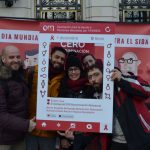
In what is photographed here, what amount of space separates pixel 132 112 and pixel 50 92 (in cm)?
77

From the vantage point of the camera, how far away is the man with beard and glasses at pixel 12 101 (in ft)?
12.5

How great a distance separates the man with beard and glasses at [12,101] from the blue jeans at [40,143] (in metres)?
0.14

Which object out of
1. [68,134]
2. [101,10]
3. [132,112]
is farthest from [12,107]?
[101,10]

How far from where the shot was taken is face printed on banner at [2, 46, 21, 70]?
12.9 feet

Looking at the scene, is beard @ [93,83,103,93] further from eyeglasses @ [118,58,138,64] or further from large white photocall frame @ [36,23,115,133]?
eyeglasses @ [118,58,138,64]

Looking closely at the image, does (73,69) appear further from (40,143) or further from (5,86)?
(40,143)

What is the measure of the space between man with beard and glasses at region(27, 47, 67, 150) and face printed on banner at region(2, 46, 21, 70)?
23 centimetres

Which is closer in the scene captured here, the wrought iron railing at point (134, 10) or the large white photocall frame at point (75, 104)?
the large white photocall frame at point (75, 104)

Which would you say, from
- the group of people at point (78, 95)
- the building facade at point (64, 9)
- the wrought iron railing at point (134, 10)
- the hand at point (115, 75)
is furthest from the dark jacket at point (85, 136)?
the wrought iron railing at point (134, 10)

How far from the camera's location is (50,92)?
388 cm

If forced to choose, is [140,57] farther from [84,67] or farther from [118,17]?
[118,17]

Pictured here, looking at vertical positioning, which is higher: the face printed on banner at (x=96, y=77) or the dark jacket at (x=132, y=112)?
the face printed on banner at (x=96, y=77)

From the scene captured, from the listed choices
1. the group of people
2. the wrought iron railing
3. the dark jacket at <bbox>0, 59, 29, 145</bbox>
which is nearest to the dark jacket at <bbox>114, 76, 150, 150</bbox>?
the group of people

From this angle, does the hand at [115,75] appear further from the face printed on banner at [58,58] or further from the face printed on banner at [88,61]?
the face printed on banner at [58,58]
